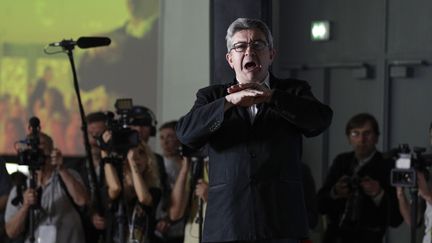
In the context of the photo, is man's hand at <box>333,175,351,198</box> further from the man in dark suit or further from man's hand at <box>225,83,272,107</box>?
man's hand at <box>225,83,272,107</box>

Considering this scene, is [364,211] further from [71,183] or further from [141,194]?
[71,183]

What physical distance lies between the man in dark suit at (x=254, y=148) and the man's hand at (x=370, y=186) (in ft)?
9.15

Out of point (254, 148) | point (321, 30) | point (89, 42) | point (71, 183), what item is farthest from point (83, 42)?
point (321, 30)

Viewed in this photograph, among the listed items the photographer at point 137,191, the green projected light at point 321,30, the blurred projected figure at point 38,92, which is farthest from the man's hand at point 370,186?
the blurred projected figure at point 38,92

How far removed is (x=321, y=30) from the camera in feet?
27.6

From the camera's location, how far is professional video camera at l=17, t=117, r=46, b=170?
5.82m

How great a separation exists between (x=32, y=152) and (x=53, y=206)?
42 cm

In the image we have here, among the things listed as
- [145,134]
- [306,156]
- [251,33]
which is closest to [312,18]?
[306,156]

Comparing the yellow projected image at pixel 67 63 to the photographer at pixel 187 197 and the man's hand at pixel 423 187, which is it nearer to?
the photographer at pixel 187 197

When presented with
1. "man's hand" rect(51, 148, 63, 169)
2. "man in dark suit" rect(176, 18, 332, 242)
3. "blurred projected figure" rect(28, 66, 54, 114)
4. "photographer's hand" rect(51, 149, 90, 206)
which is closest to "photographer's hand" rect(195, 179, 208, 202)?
"photographer's hand" rect(51, 149, 90, 206)

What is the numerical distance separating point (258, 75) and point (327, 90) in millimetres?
5415

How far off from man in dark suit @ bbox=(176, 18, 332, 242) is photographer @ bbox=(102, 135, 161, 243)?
288 centimetres

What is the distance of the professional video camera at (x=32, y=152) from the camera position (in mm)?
5820

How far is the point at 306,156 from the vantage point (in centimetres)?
862
